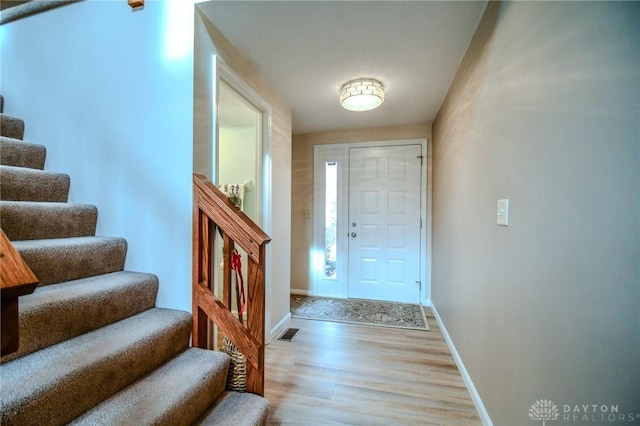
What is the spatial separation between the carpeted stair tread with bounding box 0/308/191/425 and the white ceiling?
1.78 metres

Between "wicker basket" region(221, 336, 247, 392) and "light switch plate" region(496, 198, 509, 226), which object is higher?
"light switch plate" region(496, 198, 509, 226)

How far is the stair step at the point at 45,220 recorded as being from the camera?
1310mm

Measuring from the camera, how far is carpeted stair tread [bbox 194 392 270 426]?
3.87ft

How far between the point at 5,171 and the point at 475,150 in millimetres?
2743

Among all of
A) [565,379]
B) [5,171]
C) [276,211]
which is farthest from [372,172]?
[5,171]

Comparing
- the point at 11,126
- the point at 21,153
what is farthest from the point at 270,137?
the point at 11,126

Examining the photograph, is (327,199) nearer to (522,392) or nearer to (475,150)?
(475,150)

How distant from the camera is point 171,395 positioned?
1.06m

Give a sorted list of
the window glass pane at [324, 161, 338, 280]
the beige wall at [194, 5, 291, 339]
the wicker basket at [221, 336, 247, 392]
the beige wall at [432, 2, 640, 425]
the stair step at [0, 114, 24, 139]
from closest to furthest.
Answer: the beige wall at [432, 2, 640, 425]
the wicker basket at [221, 336, 247, 392]
the beige wall at [194, 5, 291, 339]
the stair step at [0, 114, 24, 139]
the window glass pane at [324, 161, 338, 280]

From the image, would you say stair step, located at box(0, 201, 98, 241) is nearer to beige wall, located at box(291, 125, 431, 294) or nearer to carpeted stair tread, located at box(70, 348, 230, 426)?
carpeted stair tread, located at box(70, 348, 230, 426)

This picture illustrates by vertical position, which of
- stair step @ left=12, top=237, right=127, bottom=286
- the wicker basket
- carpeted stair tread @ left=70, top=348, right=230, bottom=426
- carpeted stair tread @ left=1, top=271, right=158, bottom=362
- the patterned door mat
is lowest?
the patterned door mat

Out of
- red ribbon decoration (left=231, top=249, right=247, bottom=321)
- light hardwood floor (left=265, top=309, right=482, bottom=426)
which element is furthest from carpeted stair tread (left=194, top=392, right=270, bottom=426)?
red ribbon decoration (left=231, top=249, right=247, bottom=321)

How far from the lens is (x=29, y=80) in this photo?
6.00 ft

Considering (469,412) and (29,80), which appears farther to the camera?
(29,80)
